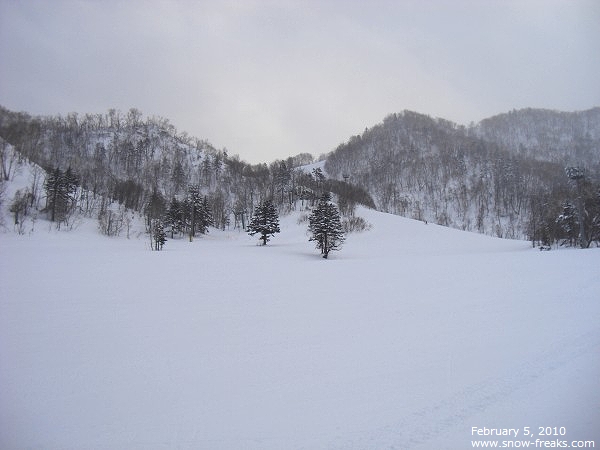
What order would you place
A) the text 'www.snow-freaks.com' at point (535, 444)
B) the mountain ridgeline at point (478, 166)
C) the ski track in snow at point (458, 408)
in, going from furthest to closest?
the mountain ridgeline at point (478, 166), the text 'www.snow-freaks.com' at point (535, 444), the ski track in snow at point (458, 408)

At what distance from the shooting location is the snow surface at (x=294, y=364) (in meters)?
4.59

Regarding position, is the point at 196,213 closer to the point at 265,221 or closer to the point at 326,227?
the point at 265,221

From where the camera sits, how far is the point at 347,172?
495 feet

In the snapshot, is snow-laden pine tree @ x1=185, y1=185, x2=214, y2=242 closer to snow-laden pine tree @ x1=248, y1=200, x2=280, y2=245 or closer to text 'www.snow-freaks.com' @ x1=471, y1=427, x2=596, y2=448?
snow-laden pine tree @ x1=248, y1=200, x2=280, y2=245

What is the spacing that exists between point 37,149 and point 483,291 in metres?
120

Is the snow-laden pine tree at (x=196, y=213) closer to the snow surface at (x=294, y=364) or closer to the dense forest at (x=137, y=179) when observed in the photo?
the dense forest at (x=137, y=179)

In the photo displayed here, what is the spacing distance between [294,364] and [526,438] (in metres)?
4.48

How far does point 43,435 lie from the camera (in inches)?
182

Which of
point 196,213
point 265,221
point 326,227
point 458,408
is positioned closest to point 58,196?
point 196,213

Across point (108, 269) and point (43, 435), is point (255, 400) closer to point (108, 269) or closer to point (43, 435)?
point (43, 435)

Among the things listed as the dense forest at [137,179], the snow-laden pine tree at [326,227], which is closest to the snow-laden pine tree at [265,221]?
the snow-laden pine tree at [326,227]

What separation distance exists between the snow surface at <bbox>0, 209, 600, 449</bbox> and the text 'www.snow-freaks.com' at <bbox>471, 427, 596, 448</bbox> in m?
0.12

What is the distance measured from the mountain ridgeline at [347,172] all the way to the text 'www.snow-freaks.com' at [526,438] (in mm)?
50029

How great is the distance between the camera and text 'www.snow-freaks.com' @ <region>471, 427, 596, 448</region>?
4.40 m
